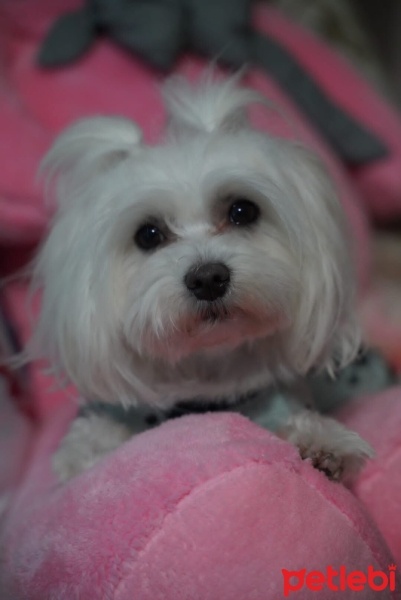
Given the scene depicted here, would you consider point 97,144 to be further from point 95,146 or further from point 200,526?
point 200,526

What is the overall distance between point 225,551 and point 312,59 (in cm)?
142

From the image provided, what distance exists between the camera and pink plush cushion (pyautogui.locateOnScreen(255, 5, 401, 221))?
1773 mm

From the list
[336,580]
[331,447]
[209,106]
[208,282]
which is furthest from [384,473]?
[209,106]

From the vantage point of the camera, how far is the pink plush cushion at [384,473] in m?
0.90

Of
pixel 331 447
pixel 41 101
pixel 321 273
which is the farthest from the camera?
pixel 41 101

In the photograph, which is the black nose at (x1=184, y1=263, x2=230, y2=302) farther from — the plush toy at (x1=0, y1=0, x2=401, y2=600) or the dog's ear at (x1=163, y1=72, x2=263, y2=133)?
the dog's ear at (x1=163, y1=72, x2=263, y2=133)

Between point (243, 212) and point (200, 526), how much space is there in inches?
18.7

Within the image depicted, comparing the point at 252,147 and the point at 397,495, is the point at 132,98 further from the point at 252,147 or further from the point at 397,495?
the point at 397,495

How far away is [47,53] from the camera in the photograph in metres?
1.53

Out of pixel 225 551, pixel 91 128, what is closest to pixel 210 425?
pixel 225 551

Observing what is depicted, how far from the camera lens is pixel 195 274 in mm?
899

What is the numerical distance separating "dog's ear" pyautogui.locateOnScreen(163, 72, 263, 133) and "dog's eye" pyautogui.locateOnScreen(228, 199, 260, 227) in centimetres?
14

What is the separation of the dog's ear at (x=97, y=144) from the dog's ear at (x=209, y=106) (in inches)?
3.0

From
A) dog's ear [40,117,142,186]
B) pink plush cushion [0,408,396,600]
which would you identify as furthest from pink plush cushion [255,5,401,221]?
pink plush cushion [0,408,396,600]
